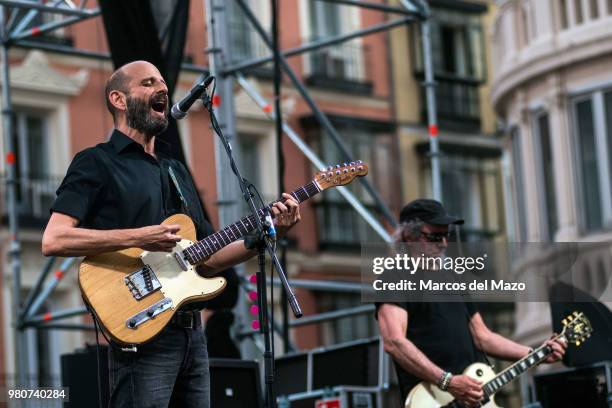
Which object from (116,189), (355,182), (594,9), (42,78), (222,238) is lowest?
(222,238)

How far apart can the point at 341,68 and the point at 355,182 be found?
2.01 meters

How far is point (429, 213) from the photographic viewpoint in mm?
9125

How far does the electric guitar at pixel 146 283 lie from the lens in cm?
734

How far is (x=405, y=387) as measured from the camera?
920 centimetres

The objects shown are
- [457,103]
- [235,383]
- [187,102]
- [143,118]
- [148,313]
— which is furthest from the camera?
[457,103]

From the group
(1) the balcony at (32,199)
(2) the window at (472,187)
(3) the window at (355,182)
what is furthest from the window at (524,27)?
(2) the window at (472,187)

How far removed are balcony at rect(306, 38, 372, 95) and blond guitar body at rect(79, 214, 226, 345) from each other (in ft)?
69.6

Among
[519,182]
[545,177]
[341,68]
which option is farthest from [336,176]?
[341,68]

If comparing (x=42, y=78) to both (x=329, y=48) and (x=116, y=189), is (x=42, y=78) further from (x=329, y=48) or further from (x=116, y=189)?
(x=116, y=189)

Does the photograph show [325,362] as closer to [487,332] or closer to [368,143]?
[487,332]

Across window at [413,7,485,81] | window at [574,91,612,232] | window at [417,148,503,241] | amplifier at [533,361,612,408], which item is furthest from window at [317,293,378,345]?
amplifier at [533,361,612,408]

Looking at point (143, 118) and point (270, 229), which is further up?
point (143, 118)

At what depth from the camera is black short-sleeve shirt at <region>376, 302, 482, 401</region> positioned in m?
9.13

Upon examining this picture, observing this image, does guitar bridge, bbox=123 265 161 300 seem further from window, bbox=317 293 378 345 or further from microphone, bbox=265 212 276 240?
window, bbox=317 293 378 345
